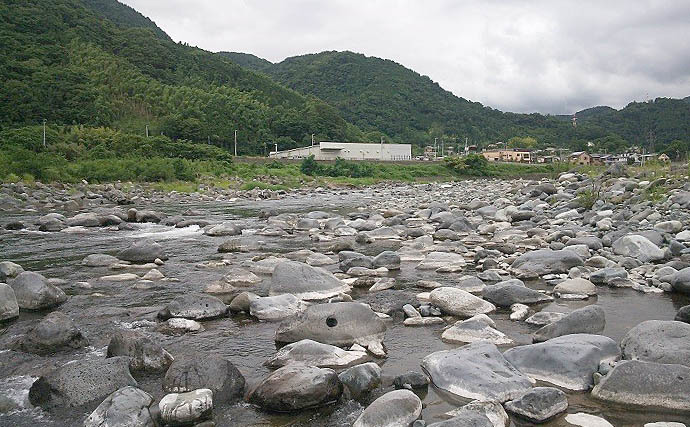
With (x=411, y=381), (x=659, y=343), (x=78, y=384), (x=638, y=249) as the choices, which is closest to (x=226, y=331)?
(x=78, y=384)

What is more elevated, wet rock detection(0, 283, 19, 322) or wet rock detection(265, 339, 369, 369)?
wet rock detection(0, 283, 19, 322)

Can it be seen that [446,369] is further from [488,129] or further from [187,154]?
[488,129]

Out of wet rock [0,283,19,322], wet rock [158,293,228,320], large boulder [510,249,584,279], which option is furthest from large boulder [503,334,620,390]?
wet rock [0,283,19,322]

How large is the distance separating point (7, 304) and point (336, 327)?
401 cm

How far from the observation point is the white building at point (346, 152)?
3029 inches

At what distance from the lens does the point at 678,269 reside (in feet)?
25.1

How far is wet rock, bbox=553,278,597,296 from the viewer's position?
700 centimetres

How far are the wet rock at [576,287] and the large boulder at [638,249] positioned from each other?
207 cm

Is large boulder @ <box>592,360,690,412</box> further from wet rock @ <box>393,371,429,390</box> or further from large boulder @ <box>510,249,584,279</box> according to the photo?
large boulder @ <box>510,249,584,279</box>


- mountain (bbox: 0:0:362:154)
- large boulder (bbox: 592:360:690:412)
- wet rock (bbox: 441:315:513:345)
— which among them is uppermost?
mountain (bbox: 0:0:362:154)

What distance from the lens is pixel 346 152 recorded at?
79812mm

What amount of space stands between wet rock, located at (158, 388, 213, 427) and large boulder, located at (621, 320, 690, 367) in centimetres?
354

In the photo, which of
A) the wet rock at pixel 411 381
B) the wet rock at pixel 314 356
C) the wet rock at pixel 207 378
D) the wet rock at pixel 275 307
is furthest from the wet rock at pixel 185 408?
the wet rock at pixel 275 307

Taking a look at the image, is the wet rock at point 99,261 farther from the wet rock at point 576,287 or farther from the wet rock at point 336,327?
the wet rock at point 576,287
